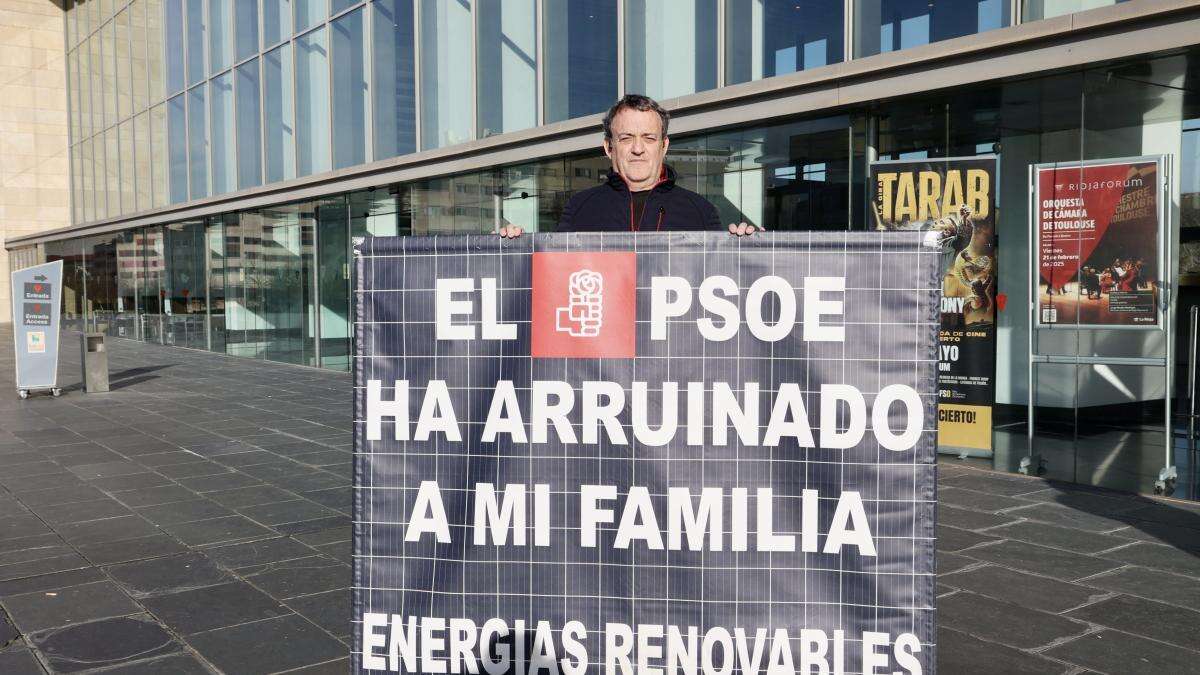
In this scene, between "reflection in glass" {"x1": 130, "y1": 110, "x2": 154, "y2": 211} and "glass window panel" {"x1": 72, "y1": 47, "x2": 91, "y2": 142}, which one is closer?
"reflection in glass" {"x1": 130, "y1": 110, "x2": 154, "y2": 211}

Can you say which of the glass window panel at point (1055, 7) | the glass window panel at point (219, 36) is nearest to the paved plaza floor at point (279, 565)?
the glass window panel at point (1055, 7)

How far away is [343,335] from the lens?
17.4 meters

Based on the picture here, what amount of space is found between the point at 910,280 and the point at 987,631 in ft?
7.34

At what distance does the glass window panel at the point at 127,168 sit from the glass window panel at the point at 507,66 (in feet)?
59.6

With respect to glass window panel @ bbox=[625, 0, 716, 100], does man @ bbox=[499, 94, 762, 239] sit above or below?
below

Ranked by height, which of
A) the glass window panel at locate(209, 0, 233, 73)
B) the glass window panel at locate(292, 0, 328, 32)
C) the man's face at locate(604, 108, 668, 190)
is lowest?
the man's face at locate(604, 108, 668, 190)

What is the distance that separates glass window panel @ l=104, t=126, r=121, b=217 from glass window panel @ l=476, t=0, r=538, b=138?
20035 millimetres

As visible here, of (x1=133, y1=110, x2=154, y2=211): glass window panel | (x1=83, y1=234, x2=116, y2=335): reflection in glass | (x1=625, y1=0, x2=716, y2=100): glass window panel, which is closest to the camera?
(x1=625, y1=0, x2=716, y2=100): glass window panel

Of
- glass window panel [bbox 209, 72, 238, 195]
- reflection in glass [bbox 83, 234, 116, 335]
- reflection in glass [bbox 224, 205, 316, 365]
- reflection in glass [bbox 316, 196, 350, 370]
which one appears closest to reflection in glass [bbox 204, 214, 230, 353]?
reflection in glass [bbox 224, 205, 316, 365]

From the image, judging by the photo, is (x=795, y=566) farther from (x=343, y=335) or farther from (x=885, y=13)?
(x=343, y=335)

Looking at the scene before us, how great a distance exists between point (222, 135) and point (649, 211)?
21.1m

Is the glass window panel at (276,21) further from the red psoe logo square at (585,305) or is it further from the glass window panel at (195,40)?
the red psoe logo square at (585,305)

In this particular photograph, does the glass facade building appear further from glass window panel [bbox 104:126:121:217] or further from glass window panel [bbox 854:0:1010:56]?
glass window panel [bbox 104:126:121:217]

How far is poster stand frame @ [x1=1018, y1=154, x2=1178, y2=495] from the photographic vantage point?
7.12 meters
